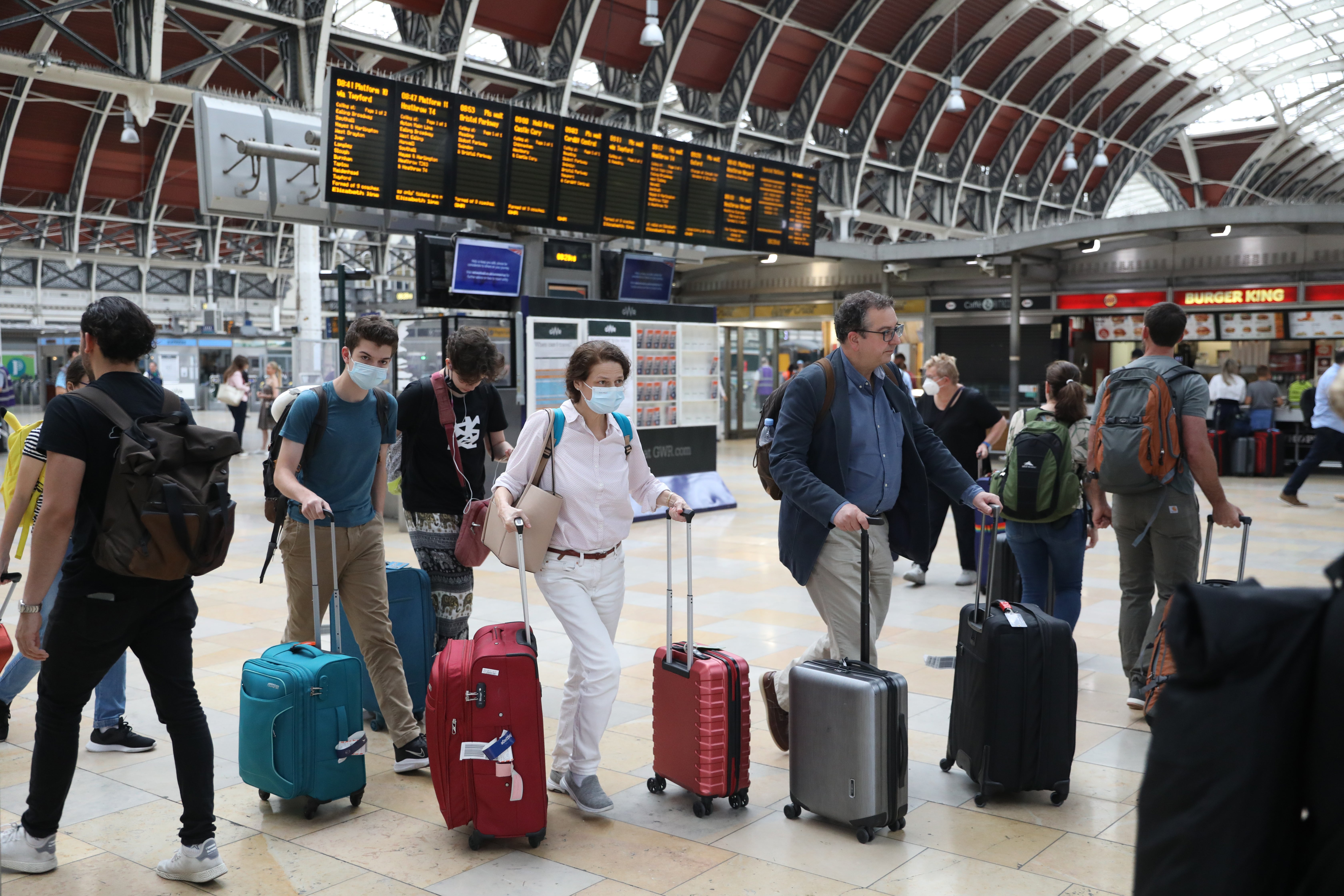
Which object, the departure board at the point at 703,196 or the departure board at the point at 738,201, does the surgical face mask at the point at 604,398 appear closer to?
the departure board at the point at 703,196

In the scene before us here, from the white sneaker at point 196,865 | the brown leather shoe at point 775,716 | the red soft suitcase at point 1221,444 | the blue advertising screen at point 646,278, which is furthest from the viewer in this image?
the red soft suitcase at point 1221,444

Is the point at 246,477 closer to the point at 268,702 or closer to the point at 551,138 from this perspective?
the point at 551,138

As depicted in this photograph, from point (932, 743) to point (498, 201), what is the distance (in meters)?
7.91

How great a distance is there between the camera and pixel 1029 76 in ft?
99.3

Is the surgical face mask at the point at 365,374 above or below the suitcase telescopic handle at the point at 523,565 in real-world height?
above

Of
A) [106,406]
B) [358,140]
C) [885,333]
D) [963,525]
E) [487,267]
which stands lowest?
[963,525]

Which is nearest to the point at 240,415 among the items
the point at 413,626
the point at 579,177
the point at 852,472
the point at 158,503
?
the point at 579,177

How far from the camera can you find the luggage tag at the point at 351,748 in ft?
12.0

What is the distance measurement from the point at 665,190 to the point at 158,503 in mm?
10161

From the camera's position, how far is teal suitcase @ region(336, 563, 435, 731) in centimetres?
461

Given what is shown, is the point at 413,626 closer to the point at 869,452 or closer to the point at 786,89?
the point at 869,452

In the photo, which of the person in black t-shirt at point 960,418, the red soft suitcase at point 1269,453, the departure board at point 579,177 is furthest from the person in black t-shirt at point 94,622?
the red soft suitcase at point 1269,453

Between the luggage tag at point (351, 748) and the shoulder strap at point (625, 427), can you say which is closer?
the luggage tag at point (351, 748)

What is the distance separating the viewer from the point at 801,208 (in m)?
14.2
